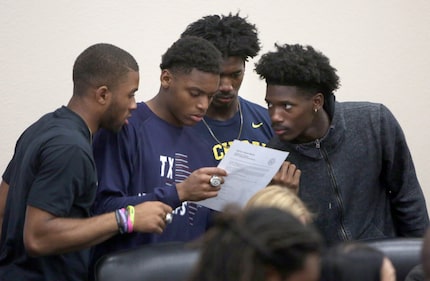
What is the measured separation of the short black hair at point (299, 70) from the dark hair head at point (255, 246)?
1362 millimetres

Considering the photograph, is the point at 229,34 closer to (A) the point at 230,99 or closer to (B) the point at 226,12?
(A) the point at 230,99

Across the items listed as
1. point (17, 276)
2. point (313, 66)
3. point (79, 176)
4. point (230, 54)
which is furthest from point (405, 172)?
point (17, 276)

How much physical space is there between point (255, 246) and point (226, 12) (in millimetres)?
2495

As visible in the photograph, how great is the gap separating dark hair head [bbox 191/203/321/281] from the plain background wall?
7.11 ft

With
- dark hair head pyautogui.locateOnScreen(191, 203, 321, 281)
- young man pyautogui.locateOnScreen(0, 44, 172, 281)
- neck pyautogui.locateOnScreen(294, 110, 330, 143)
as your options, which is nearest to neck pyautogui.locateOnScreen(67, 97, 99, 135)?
young man pyautogui.locateOnScreen(0, 44, 172, 281)

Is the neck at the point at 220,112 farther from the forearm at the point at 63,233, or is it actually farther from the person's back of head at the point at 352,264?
the person's back of head at the point at 352,264

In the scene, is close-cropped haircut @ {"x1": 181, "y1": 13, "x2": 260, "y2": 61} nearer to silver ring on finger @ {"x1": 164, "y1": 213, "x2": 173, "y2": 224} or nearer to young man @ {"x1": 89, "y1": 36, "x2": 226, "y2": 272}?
young man @ {"x1": 89, "y1": 36, "x2": 226, "y2": 272}

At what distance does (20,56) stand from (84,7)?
0.36 meters

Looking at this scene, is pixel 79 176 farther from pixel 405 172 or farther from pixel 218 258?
pixel 405 172

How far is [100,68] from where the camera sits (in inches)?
94.9

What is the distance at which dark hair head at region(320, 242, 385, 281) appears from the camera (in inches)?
59.7

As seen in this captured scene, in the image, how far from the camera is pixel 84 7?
339cm

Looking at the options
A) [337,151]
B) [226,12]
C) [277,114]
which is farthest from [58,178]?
[226,12]

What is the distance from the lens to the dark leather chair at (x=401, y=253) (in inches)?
86.3
